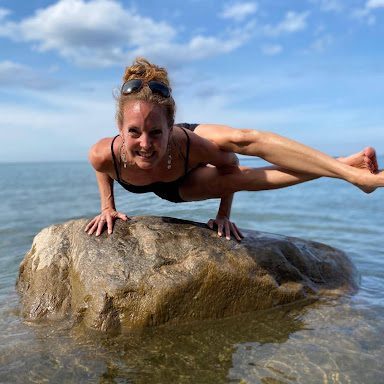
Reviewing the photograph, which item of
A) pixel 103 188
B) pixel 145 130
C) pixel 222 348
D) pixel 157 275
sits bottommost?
pixel 222 348

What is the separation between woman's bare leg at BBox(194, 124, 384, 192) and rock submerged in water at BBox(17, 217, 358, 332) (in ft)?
3.44

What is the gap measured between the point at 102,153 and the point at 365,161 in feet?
8.95

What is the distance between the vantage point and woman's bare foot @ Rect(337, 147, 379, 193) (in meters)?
4.53

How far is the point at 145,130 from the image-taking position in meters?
4.33

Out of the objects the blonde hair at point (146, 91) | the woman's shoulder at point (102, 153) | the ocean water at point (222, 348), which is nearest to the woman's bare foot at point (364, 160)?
the ocean water at point (222, 348)

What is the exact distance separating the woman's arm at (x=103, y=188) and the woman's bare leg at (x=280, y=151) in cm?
119

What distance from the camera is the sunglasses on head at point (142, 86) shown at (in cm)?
440

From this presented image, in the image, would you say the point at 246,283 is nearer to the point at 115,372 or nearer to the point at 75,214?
the point at 115,372

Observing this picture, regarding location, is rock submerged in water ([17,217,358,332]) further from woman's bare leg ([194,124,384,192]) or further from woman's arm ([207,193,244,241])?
woman's bare leg ([194,124,384,192])

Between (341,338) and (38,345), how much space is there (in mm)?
2768

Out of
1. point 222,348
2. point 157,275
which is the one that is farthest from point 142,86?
point 222,348

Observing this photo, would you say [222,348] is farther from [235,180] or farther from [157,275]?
[235,180]

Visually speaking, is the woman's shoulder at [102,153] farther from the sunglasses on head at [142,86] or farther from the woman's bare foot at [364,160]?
the woman's bare foot at [364,160]

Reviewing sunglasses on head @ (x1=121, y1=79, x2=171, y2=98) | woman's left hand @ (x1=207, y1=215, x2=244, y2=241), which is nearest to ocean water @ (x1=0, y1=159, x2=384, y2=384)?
woman's left hand @ (x1=207, y1=215, x2=244, y2=241)
